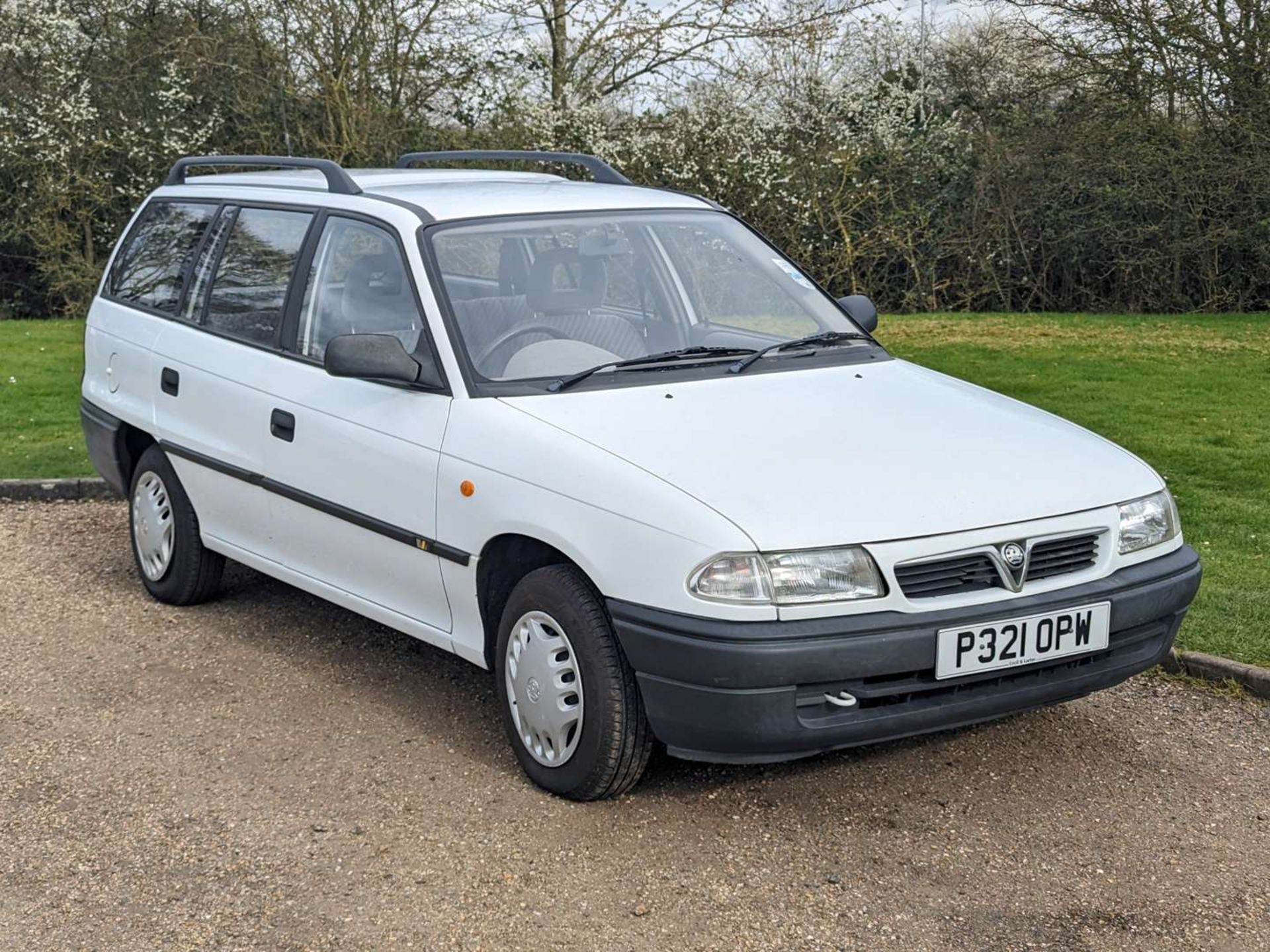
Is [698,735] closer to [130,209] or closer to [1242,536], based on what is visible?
[1242,536]

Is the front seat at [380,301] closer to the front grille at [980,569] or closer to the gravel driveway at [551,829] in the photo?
the gravel driveway at [551,829]

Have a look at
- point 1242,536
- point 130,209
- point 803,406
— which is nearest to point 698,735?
point 803,406

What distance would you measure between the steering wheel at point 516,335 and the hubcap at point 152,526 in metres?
2.24

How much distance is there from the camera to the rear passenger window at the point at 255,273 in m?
6.11

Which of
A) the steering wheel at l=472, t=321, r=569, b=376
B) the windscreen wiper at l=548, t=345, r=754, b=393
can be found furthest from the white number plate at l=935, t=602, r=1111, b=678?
the steering wheel at l=472, t=321, r=569, b=376

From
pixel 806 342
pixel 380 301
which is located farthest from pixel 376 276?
pixel 806 342

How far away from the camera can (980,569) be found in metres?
4.38

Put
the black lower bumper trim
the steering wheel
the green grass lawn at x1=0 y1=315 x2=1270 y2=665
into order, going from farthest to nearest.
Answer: the black lower bumper trim < the green grass lawn at x1=0 y1=315 x2=1270 y2=665 < the steering wheel

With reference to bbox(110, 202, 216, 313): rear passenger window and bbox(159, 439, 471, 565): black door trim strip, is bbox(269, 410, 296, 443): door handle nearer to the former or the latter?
bbox(159, 439, 471, 565): black door trim strip

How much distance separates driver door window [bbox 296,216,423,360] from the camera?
18.0 feet

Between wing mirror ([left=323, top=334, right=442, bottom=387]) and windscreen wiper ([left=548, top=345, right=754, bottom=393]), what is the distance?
415 mm

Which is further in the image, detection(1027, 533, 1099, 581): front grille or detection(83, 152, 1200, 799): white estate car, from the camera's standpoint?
detection(1027, 533, 1099, 581): front grille

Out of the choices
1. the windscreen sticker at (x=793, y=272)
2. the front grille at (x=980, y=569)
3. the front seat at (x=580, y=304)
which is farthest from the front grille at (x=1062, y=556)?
the windscreen sticker at (x=793, y=272)

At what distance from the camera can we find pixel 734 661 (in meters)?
4.16
